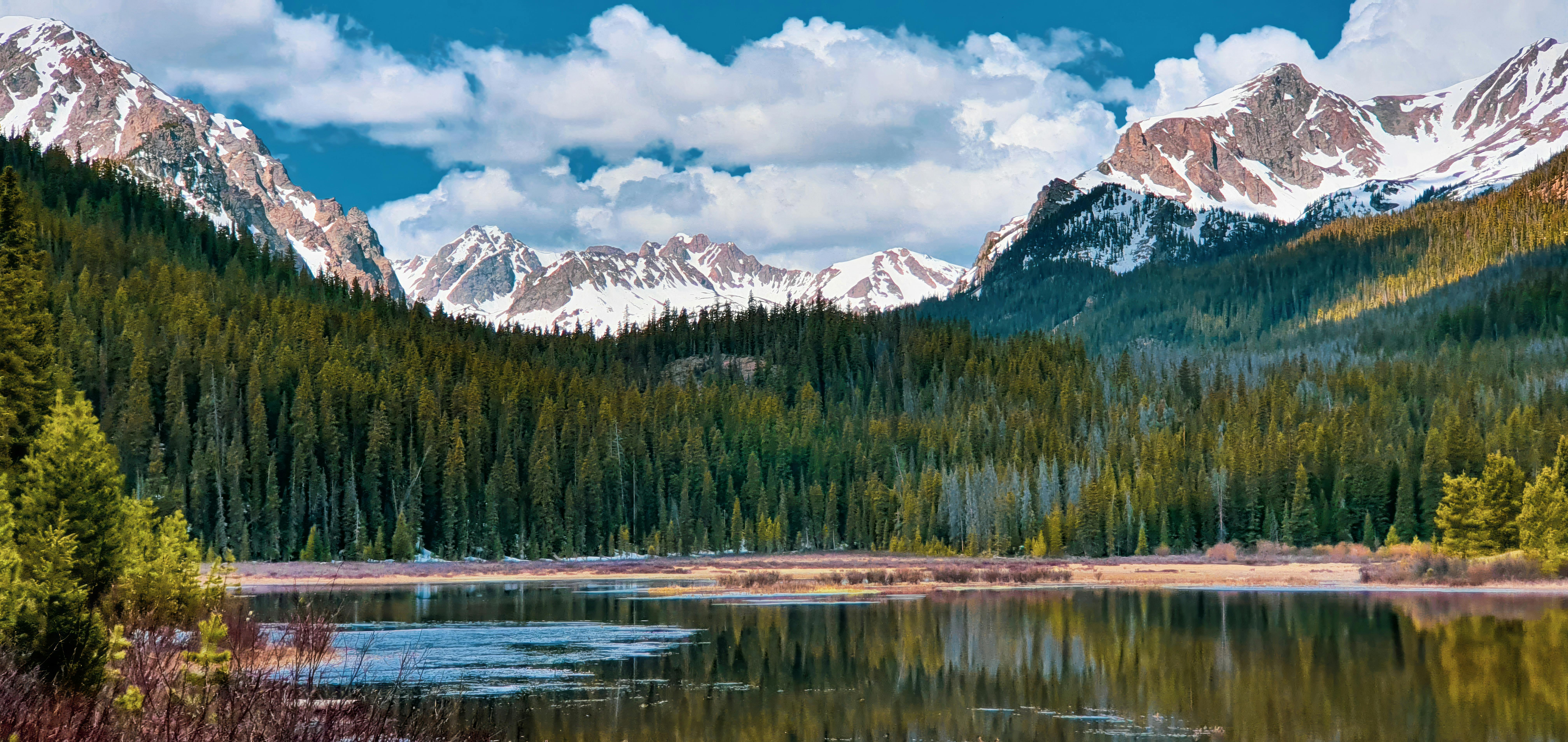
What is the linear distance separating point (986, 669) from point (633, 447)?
352 feet

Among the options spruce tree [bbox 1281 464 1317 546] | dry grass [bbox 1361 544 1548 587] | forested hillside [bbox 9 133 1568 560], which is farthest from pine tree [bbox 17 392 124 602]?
spruce tree [bbox 1281 464 1317 546]

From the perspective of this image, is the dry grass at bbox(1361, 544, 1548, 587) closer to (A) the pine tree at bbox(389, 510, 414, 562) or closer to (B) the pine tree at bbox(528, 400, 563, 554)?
(B) the pine tree at bbox(528, 400, 563, 554)

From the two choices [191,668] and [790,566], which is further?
[790,566]

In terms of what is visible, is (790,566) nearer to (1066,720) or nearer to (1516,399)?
(1066,720)

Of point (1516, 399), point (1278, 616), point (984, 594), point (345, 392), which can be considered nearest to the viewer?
point (1278, 616)

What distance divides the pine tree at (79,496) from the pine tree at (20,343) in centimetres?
1148

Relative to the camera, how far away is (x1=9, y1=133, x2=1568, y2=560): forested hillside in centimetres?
12088

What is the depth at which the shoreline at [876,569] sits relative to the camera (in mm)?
90812

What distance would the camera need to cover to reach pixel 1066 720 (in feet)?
117

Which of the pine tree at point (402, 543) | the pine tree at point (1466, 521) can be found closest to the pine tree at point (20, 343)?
the pine tree at point (402, 543)

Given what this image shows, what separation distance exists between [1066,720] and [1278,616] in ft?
112

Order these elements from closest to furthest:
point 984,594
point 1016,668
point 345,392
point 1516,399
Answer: point 1016,668
point 984,594
point 345,392
point 1516,399

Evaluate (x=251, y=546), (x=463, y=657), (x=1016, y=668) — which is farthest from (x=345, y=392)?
(x=1016, y=668)

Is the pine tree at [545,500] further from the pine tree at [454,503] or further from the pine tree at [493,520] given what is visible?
the pine tree at [454,503]
